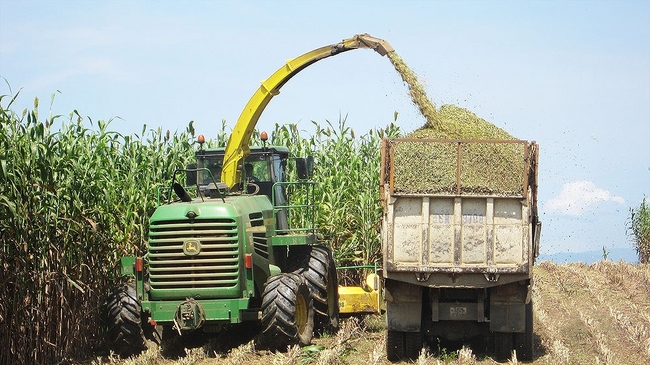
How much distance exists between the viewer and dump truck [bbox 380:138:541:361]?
10297 mm

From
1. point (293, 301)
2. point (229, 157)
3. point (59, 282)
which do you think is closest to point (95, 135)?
point (229, 157)

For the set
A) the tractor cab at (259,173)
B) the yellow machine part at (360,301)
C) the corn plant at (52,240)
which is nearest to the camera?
the corn plant at (52,240)

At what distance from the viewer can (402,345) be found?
10.9 m

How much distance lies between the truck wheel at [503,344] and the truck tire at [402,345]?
91cm

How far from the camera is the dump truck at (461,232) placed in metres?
10.3

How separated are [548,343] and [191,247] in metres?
4.64

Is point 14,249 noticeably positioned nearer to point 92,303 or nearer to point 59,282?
point 59,282

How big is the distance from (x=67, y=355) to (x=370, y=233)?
22.1ft

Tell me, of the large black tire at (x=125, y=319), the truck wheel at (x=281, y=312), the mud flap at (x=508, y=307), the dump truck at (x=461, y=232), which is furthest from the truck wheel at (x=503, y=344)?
the large black tire at (x=125, y=319)

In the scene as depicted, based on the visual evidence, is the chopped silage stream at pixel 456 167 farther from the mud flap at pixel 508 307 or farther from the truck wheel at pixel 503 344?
the truck wheel at pixel 503 344

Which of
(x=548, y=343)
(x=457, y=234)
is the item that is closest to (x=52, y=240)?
(x=457, y=234)

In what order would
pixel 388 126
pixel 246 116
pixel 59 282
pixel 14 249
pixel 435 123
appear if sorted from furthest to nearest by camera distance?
pixel 388 126 → pixel 246 116 → pixel 435 123 → pixel 59 282 → pixel 14 249

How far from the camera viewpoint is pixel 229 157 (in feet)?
41.7

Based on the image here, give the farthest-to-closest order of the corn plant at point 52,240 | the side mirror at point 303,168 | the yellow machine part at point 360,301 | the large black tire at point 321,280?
the yellow machine part at point 360,301, the large black tire at point 321,280, the side mirror at point 303,168, the corn plant at point 52,240
